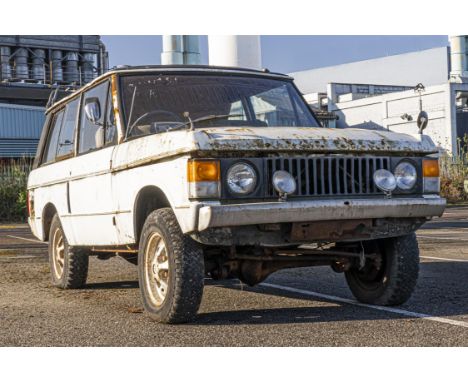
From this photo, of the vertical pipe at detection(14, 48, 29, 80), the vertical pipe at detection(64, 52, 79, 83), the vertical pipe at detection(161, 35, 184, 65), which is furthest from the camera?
the vertical pipe at detection(64, 52, 79, 83)

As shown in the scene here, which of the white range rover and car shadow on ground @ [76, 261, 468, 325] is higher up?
the white range rover

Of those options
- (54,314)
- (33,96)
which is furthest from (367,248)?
(33,96)

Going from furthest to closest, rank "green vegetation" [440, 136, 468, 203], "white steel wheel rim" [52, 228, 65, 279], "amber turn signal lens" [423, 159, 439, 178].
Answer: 1. "green vegetation" [440, 136, 468, 203]
2. "white steel wheel rim" [52, 228, 65, 279]
3. "amber turn signal lens" [423, 159, 439, 178]

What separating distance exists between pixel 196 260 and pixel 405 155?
166 cm

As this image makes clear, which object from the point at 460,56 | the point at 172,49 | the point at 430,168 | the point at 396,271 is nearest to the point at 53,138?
the point at 396,271

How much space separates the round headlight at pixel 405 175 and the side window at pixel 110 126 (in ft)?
7.50

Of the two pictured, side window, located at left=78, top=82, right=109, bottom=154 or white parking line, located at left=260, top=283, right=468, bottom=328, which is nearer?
white parking line, located at left=260, top=283, right=468, bottom=328

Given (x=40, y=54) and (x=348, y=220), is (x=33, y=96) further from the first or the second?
(x=348, y=220)

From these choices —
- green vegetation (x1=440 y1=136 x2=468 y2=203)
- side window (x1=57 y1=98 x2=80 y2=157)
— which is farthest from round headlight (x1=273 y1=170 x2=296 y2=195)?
green vegetation (x1=440 y1=136 x2=468 y2=203)

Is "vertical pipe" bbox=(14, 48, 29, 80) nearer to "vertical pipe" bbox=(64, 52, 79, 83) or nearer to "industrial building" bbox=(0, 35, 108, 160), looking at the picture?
"industrial building" bbox=(0, 35, 108, 160)

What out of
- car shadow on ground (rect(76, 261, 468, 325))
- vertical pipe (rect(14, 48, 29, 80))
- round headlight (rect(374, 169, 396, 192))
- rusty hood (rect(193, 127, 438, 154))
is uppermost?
vertical pipe (rect(14, 48, 29, 80))

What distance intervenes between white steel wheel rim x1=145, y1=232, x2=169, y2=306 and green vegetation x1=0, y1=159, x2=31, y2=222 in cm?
1972

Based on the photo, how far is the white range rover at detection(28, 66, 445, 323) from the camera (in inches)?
207

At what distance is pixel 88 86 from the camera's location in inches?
298
